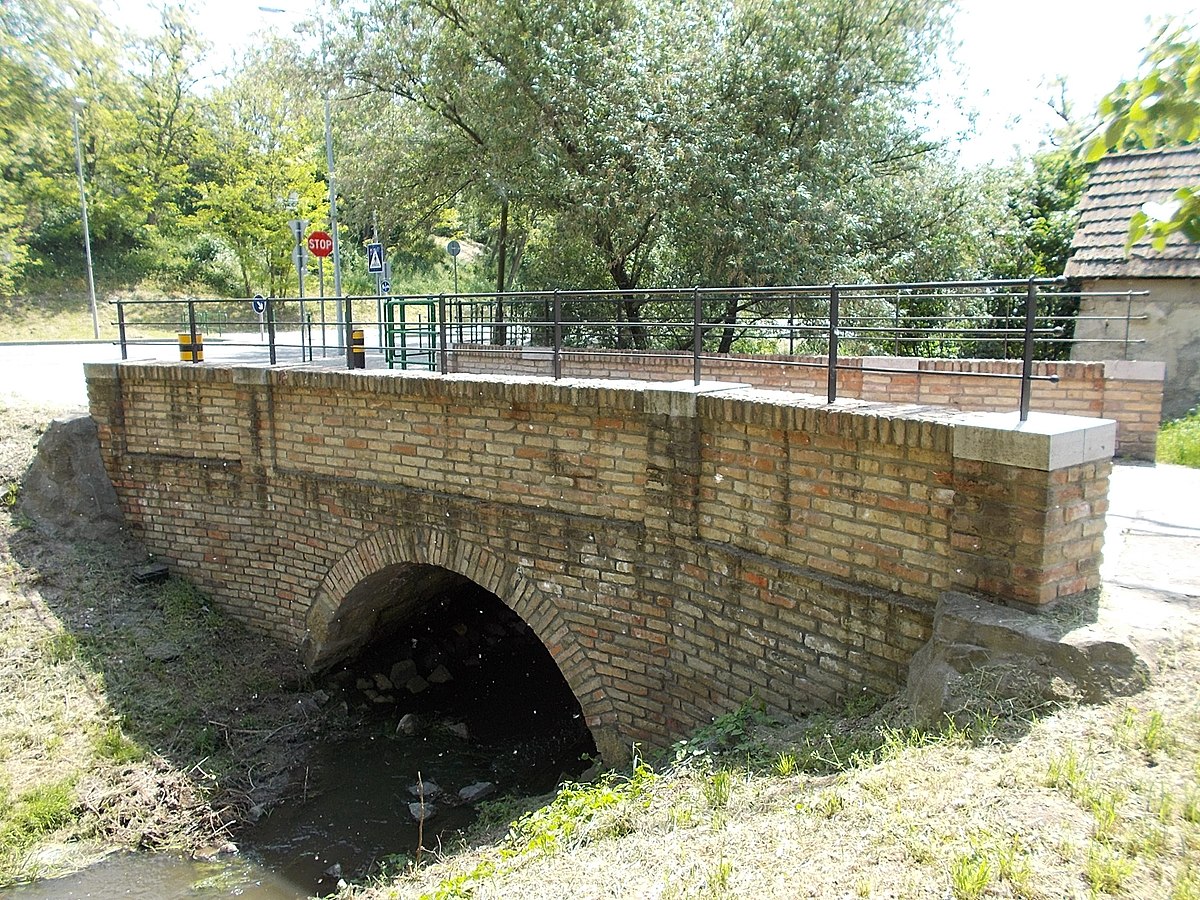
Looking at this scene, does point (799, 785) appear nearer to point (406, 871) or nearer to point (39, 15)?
point (406, 871)

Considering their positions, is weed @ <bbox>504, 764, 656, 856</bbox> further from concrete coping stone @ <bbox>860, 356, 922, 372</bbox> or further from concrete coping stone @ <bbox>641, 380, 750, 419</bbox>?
concrete coping stone @ <bbox>860, 356, 922, 372</bbox>

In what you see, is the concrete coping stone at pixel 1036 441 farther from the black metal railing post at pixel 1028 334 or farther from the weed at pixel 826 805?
the weed at pixel 826 805

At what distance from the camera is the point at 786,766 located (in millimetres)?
4844

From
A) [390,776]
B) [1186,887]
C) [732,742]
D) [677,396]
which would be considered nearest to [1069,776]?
[1186,887]

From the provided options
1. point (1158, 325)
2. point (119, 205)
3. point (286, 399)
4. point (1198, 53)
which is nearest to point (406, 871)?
point (286, 399)

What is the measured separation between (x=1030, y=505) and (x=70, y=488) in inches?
413

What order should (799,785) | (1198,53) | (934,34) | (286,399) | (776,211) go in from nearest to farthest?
(1198,53) < (799,785) < (286,399) < (776,211) < (934,34)

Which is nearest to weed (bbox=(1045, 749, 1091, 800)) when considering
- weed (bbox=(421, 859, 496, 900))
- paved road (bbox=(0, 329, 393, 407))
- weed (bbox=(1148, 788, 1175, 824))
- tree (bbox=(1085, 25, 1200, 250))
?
weed (bbox=(1148, 788, 1175, 824))

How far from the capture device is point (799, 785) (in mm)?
4559

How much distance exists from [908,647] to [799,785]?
1361 millimetres

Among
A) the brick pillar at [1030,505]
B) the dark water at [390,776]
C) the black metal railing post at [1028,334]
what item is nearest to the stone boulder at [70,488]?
the dark water at [390,776]

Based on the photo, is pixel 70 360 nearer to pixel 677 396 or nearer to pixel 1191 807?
pixel 677 396

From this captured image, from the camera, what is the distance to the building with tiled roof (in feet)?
38.1

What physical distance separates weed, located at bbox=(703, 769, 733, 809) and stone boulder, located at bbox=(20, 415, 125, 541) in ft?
29.0
